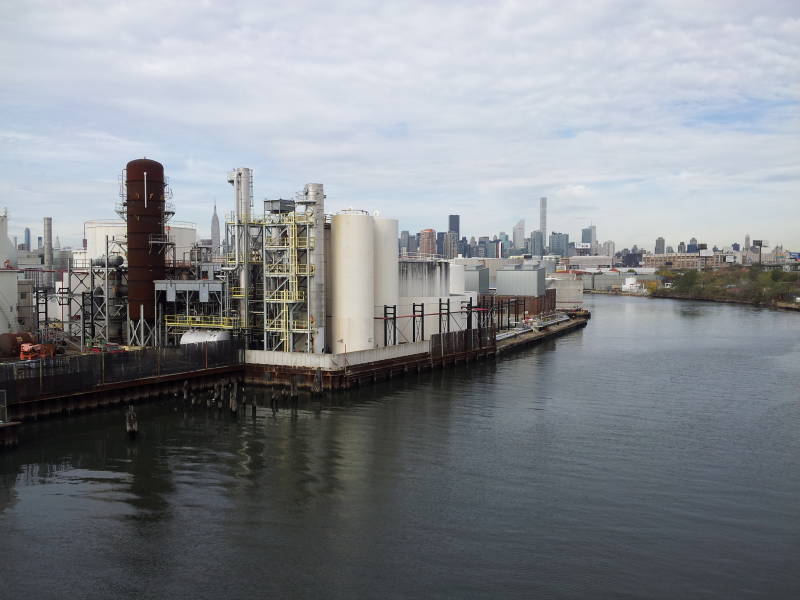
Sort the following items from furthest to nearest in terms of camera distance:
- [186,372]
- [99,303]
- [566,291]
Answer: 1. [566,291]
2. [99,303]
3. [186,372]

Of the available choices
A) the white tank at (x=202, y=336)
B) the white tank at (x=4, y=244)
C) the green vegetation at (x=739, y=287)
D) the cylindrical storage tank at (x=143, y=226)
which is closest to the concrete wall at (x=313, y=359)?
the white tank at (x=202, y=336)

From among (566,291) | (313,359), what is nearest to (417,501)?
(313,359)

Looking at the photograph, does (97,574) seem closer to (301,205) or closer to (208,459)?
(208,459)

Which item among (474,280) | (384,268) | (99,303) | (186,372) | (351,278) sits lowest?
(186,372)

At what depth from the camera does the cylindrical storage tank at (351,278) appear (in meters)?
44.9

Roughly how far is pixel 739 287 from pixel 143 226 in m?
142

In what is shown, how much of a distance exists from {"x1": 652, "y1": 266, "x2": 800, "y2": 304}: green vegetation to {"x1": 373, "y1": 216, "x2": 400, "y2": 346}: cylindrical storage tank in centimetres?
11312

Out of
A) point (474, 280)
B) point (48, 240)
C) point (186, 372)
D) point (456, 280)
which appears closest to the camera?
point (186, 372)

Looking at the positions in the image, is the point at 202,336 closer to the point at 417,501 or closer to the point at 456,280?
the point at 417,501

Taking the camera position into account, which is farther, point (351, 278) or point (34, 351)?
point (351, 278)

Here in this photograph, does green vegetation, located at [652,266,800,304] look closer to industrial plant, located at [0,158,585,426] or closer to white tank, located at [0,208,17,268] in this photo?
industrial plant, located at [0,158,585,426]

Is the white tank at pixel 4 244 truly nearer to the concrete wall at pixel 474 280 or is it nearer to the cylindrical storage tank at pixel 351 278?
the cylindrical storage tank at pixel 351 278

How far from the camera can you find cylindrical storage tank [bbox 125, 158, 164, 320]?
45.2 m

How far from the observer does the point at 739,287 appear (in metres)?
151
